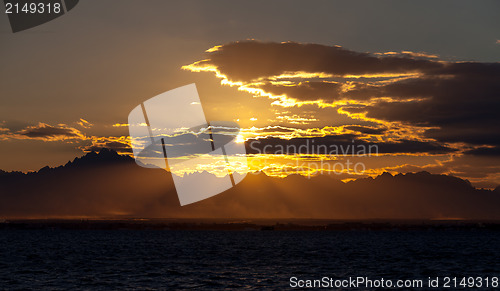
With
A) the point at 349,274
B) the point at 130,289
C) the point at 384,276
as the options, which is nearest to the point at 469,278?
the point at 384,276

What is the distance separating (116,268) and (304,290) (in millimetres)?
43886

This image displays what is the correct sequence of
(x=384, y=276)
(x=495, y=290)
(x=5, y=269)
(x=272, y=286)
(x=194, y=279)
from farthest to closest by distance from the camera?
(x=5, y=269), (x=384, y=276), (x=194, y=279), (x=272, y=286), (x=495, y=290)

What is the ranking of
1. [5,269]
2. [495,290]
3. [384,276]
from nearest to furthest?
1. [495,290]
2. [384,276]
3. [5,269]

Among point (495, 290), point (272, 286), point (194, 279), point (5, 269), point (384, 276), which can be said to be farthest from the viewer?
point (5, 269)

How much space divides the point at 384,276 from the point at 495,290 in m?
21.9

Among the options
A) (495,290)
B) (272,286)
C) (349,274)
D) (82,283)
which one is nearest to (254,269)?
(349,274)

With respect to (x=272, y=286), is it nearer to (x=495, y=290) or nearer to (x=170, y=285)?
(x=170, y=285)

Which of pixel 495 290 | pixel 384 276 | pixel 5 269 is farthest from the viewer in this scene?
pixel 5 269

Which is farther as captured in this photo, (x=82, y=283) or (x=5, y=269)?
(x=5, y=269)

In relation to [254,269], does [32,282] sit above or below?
above

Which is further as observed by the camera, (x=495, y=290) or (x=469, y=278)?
(x=469, y=278)

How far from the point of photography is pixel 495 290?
6353 centimetres

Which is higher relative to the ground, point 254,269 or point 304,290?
point 304,290

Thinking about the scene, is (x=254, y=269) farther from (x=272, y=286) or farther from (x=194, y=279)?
(x=272, y=286)
